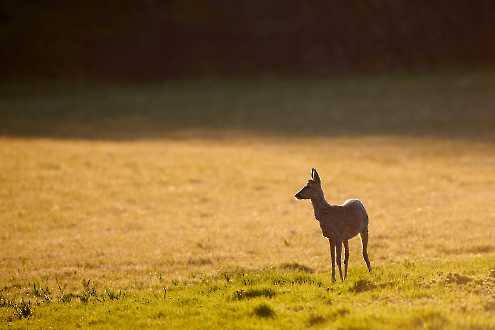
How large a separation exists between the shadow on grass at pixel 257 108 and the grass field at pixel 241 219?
0.32m

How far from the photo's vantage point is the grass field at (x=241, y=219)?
11461 millimetres

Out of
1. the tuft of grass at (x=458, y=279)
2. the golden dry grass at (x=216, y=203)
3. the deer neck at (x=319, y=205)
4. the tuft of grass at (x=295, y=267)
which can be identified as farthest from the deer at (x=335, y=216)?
the tuft of grass at (x=295, y=267)

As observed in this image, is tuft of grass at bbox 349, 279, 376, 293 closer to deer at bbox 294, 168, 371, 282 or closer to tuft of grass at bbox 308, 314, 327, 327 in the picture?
deer at bbox 294, 168, 371, 282

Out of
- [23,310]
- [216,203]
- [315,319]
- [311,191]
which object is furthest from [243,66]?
[315,319]

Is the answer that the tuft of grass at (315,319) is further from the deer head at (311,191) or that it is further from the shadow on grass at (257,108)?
the shadow on grass at (257,108)

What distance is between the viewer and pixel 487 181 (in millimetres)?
26938

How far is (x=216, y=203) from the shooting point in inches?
997

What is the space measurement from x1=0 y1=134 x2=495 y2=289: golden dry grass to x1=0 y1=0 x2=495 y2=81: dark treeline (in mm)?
27376

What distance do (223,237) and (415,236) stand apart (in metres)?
4.66

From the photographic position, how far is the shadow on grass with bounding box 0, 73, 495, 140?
43.3 meters

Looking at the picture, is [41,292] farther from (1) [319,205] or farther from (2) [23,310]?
(1) [319,205]

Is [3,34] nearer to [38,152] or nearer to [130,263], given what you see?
[38,152]

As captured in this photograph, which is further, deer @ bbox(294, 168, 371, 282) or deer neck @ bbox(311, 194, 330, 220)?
deer neck @ bbox(311, 194, 330, 220)

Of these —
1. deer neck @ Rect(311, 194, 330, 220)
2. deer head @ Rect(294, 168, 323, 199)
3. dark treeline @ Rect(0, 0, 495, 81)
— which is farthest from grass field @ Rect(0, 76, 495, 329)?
dark treeline @ Rect(0, 0, 495, 81)
